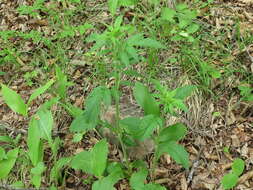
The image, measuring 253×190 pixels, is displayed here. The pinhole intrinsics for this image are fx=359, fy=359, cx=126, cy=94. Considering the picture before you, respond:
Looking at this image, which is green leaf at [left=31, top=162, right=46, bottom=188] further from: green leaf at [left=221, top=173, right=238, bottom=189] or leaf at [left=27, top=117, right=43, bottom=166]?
green leaf at [left=221, top=173, right=238, bottom=189]

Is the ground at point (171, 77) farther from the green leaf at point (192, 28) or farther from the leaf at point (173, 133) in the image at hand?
the leaf at point (173, 133)

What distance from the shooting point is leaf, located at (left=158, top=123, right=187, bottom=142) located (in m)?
2.37

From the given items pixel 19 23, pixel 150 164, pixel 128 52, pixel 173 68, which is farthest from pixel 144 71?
pixel 19 23

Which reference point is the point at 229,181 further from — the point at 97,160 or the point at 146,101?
the point at 97,160

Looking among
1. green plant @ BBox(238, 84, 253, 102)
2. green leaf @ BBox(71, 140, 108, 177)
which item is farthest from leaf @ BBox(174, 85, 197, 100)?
green plant @ BBox(238, 84, 253, 102)

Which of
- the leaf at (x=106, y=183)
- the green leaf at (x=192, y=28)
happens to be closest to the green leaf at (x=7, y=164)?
the leaf at (x=106, y=183)

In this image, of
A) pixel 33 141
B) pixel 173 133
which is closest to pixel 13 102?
pixel 33 141

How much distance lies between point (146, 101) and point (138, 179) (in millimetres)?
539

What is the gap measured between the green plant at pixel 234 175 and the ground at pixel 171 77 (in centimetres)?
9

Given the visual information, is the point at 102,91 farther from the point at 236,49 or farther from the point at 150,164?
the point at 236,49

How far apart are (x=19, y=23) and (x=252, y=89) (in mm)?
2828

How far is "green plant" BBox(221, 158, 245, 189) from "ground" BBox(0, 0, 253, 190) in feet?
0.30

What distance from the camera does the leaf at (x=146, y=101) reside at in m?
2.36

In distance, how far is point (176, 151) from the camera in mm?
2277
